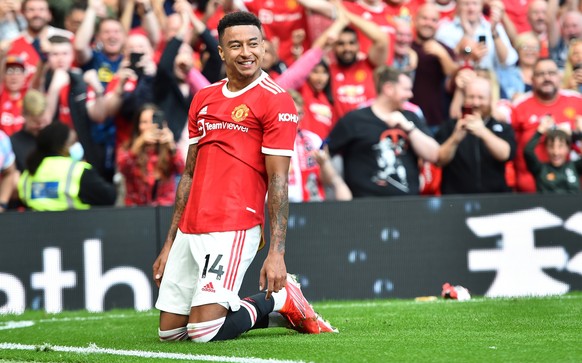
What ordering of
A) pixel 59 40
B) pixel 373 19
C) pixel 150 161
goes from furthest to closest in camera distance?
pixel 373 19 → pixel 59 40 → pixel 150 161

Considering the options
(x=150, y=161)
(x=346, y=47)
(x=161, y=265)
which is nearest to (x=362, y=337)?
(x=161, y=265)

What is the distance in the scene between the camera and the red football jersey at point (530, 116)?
12.5 metres

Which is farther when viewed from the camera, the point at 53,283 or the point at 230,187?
the point at 53,283

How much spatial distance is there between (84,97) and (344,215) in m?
3.22

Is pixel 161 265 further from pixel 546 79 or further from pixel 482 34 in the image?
pixel 482 34

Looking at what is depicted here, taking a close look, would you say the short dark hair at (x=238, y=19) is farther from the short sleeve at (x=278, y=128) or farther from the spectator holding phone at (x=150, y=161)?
the spectator holding phone at (x=150, y=161)

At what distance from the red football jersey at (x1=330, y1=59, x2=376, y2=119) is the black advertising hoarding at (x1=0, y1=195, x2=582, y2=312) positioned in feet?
6.53

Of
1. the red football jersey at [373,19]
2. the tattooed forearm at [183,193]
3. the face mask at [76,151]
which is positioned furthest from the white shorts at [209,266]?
the red football jersey at [373,19]

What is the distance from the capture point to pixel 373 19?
13664 mm

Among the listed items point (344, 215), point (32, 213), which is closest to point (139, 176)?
point (32, 213)

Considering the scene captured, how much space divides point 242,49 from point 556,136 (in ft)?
19.0

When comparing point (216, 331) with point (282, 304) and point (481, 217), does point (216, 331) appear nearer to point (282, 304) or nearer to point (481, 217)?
point (282, 304)

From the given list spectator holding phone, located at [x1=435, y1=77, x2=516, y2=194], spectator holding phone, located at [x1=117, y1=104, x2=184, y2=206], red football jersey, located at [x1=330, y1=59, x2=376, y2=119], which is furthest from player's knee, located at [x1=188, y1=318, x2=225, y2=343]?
red football jersey, located at [x1=330, y1=59, x2=376, y2=119]

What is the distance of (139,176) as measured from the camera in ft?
37.8
